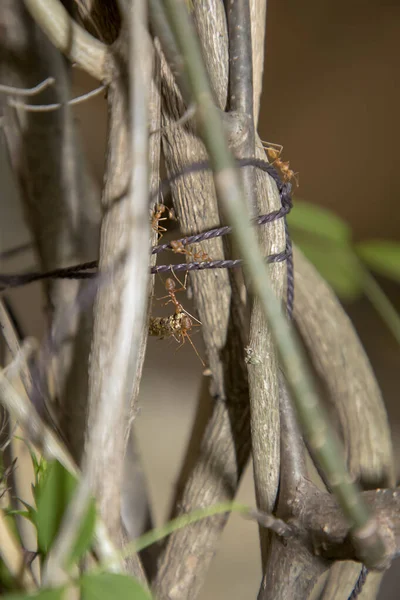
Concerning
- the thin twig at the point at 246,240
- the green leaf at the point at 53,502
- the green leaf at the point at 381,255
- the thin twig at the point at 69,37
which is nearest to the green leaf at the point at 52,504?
the green leaf at the point at 53,502

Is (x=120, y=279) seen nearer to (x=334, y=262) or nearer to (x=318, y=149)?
(x=334, y=262)

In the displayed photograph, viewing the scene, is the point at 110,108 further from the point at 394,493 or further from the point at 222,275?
the point at 394,493

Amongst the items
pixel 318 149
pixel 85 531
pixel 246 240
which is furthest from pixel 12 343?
pixel 318 149

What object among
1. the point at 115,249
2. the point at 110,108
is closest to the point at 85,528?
the point at 115,249

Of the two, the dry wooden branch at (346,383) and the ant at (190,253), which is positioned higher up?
the ant at (190,253)

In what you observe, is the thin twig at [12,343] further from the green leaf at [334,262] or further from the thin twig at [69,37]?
the green leaf at [334,262]

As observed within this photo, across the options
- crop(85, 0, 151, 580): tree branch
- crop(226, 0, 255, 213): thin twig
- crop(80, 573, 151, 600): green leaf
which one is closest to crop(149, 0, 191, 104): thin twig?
crop(85, 0, 151, 580): tree branch
